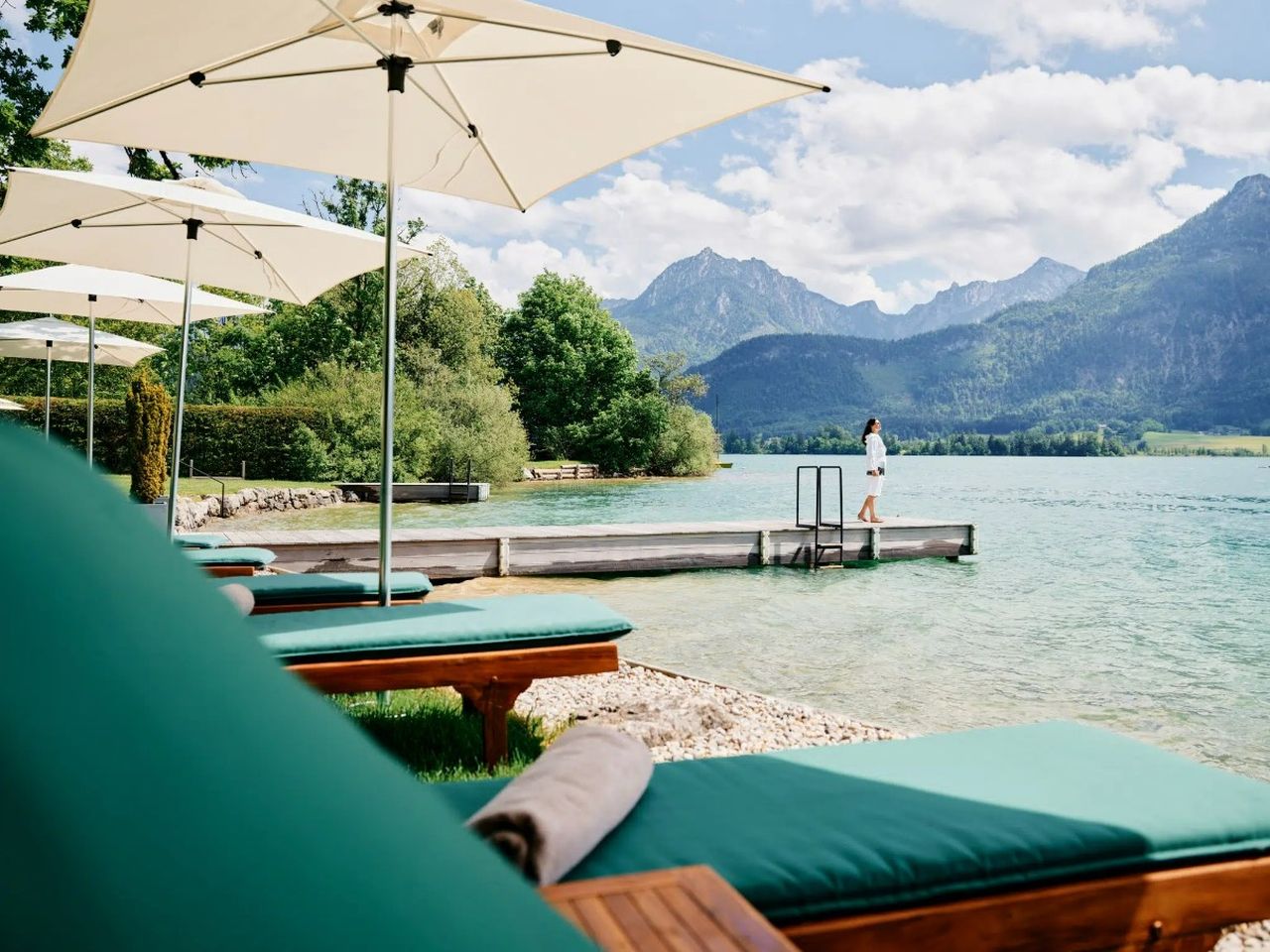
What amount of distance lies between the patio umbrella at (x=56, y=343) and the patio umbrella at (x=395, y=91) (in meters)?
6.89

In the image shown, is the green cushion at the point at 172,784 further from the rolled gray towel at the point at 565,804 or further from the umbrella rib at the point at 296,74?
the umbrella rib at the point at 296,74

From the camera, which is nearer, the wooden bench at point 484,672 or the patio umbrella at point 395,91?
the wooden bench at point 484,672

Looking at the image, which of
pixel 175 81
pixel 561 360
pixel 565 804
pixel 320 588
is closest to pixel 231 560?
pixel 320 588

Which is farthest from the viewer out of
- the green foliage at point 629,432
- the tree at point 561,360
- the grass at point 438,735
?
the tree at point 561,360

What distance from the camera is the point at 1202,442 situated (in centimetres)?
10100

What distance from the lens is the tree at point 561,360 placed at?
4112 cm

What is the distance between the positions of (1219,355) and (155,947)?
493 feet

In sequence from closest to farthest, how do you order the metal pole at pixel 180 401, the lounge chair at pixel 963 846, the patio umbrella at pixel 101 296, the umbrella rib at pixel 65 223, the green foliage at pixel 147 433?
the lounge chair at pixel 963 846 < the umbrella rib at pixel 65 223 < the metal pole at pixel 180 401 < the patio umbrella at pixel 101 296 < the green foliage at pixel 147 433

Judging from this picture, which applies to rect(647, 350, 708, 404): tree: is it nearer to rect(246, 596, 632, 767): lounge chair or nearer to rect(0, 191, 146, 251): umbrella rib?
rect(0, 191, 146, 251): umbrella rib

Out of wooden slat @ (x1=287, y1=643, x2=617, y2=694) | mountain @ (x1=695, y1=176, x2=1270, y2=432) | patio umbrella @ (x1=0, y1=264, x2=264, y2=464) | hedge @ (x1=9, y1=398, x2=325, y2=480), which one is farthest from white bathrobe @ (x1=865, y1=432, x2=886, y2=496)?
mountain @ (x1=695, y1=176, x2=1270, y2=432)

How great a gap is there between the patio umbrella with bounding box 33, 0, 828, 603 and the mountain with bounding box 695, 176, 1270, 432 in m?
126

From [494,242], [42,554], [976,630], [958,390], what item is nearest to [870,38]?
[958,390]

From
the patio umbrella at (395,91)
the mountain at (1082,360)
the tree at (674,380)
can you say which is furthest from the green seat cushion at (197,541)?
the mountain at (1082,360)

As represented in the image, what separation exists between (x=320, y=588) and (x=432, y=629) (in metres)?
1.73
